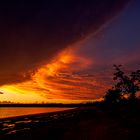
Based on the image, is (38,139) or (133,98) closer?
(38,139)

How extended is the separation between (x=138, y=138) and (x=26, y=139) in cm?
705

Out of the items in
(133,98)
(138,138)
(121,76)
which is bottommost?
(138,138)

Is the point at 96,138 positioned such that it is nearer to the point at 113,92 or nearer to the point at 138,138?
the point at 138,138

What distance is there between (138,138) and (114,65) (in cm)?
6578

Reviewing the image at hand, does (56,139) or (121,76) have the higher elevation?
(121,76)

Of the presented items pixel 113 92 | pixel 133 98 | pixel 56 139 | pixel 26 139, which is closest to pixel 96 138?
pixel 56 139

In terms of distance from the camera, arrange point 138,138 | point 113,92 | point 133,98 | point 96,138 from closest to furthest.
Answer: point 138,138
point 96,138
point 133,98
point 113,92

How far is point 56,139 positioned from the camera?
21.1m

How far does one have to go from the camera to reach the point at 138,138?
782 inches

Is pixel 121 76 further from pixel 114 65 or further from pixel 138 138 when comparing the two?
pixel 138 138

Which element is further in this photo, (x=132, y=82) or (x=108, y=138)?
(x=132, y=82)

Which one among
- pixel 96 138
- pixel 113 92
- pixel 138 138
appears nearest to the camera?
pixel 138 138

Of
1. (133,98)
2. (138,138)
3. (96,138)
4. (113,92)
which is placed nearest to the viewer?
(138,138)

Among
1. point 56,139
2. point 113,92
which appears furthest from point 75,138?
point 113,92
